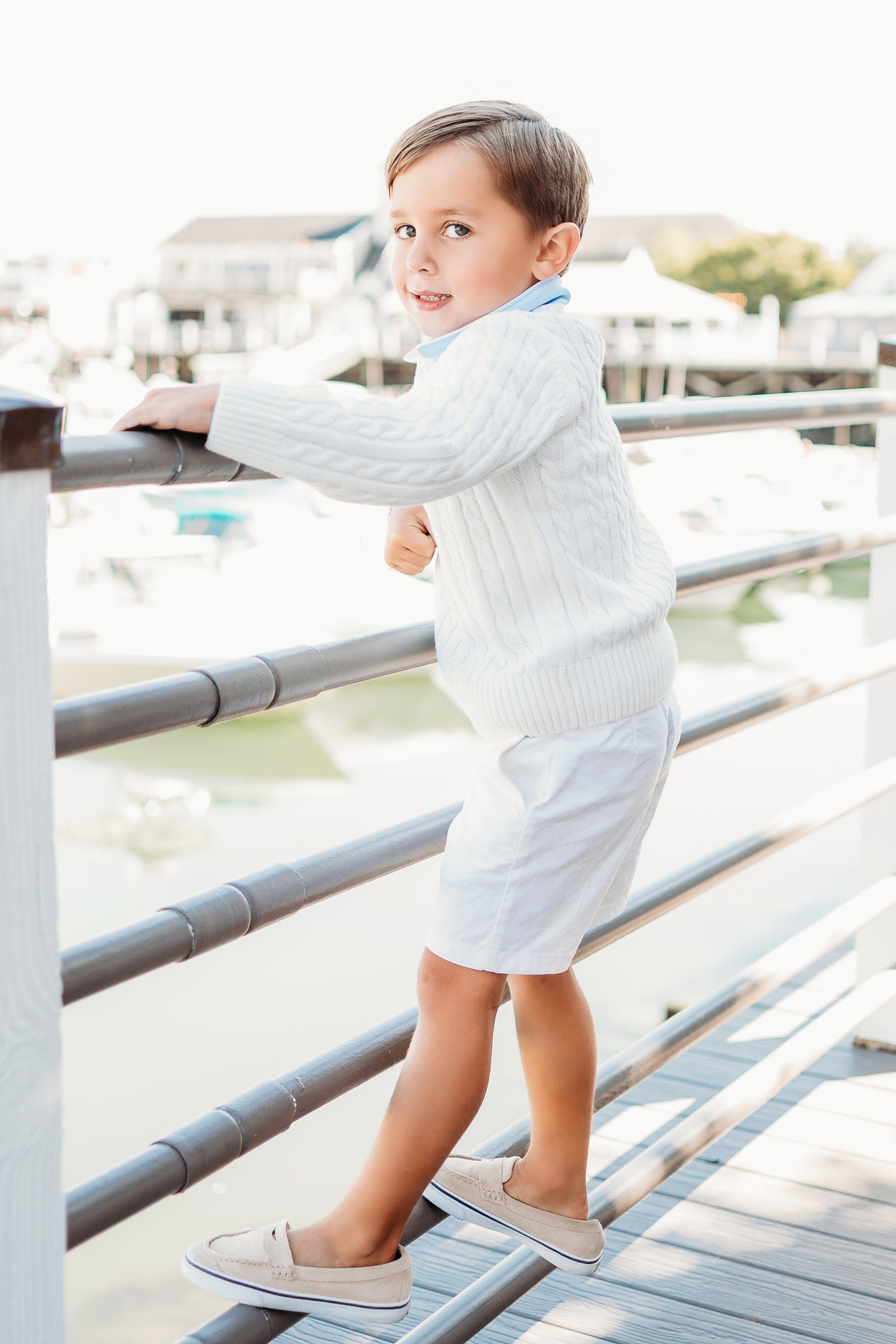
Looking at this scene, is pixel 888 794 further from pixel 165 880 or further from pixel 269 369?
pixel 269 369

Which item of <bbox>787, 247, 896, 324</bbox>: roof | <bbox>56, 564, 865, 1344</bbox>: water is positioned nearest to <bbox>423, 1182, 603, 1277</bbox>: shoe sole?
<bbox>56, 564, 865, 1344</bbox>: water

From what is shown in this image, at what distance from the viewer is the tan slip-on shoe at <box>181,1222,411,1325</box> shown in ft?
3.31

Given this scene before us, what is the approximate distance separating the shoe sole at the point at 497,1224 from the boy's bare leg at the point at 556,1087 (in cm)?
3

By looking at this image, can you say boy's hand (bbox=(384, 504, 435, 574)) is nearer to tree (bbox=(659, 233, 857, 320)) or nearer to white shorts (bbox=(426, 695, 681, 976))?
white shorts (bbox=(426, 695, 681, 976))

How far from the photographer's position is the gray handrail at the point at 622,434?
0.75 metres

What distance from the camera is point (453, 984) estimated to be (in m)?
1.08

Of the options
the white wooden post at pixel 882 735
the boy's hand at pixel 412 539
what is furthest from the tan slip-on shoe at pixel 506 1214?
the white wooden post at pixel 882 735

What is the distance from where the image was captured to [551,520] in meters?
1.03

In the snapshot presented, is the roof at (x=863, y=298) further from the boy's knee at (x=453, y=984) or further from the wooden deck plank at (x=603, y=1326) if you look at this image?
the boy's knee at (x=453, y=984)

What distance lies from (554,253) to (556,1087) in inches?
26.4

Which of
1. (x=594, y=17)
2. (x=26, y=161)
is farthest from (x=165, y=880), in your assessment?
(x=594, y=17)

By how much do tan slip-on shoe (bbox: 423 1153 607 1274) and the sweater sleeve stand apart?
0.58 meters

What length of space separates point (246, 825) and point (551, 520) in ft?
29.0

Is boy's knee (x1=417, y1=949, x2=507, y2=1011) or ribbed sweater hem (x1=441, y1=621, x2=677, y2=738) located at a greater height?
ribbed sweater hem (x1=441, y1=621, x2=677, y2=738)
